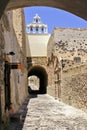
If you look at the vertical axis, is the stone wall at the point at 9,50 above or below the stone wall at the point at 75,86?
above

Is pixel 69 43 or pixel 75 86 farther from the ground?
pixel 69 43

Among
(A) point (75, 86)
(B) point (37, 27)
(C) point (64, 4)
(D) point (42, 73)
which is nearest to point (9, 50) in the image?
(C) point (64, 4)

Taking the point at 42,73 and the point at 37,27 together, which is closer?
the point at 42,73

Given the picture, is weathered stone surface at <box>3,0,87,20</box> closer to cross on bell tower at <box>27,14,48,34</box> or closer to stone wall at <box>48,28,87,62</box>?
stone wall at <box>48,28,87,62</box>

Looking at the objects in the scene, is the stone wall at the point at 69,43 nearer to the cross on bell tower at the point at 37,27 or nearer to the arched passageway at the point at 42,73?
the arched passageway at the point at 42,73

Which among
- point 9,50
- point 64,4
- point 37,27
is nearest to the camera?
point 64,4

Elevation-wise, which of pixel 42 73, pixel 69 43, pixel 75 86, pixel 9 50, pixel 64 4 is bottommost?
pixel 42 73

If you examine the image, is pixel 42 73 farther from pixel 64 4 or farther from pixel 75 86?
pixel 64 4

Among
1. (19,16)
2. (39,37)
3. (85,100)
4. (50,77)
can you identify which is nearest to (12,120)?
(85,100)

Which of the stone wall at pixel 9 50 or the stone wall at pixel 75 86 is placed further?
the stone wall at pixel 75 86

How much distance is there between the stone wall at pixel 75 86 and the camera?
44.5 feet

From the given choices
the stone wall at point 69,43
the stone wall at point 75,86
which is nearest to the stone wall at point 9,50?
the stone wall at point 75,86

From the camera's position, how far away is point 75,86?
15.5 m

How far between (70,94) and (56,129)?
8.31 meters
